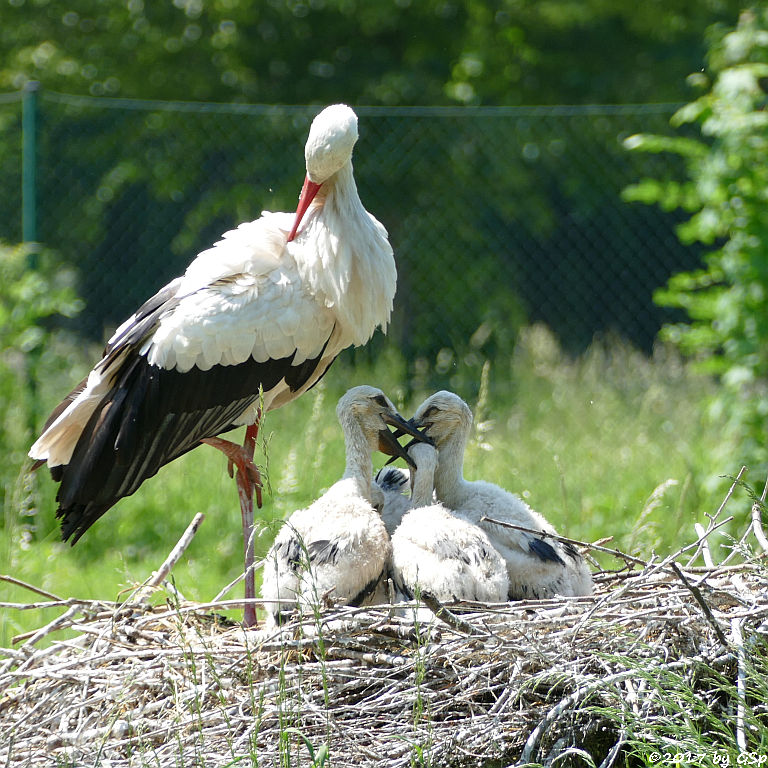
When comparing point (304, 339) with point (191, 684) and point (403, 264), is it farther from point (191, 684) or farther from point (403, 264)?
point (403, 264)

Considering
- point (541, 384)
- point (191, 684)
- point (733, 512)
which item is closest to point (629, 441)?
point (541, 384)

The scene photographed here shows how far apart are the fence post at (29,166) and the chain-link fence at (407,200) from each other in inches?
1.2

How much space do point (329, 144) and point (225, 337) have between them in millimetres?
822

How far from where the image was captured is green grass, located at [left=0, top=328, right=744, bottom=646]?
584cm

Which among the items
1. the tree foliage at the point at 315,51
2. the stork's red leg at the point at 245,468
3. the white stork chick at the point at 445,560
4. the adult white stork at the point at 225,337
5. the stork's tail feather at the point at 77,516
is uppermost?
the tree foliage at the point at 315,51

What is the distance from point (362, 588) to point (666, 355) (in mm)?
5322

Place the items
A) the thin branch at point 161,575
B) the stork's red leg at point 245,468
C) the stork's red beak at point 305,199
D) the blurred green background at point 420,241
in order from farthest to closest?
the blurred green background at point 420,241 → the stork's red leg at point 245,468 → the stork's red beak at point 305,199 → the thin branch at point 161,575

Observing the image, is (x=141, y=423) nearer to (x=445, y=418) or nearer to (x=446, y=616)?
(x=445, y=418)

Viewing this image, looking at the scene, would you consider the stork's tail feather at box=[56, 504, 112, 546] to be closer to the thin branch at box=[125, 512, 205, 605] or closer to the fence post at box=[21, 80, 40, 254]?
the thin branch at box=[125, 512, 205, 605]

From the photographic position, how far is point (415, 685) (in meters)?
3.28

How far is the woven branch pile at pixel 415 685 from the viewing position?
3.11m

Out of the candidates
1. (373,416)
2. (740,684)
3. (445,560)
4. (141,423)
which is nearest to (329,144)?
(373,416)

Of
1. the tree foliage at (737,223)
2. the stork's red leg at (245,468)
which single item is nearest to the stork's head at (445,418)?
the stork's red leg at (245,468)

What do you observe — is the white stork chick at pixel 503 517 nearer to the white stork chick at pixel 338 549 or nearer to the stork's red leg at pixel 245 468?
the white stork chick at pixel 338 549
